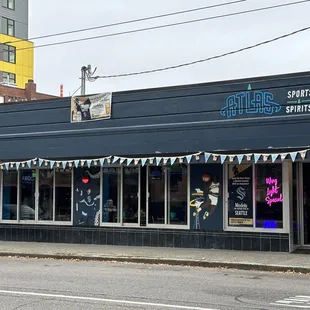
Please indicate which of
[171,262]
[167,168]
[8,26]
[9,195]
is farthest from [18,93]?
[171,262]

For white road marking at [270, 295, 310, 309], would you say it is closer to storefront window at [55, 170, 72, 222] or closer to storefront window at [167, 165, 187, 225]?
storefront window at [167, 165, 187, 225]

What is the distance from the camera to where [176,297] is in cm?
898

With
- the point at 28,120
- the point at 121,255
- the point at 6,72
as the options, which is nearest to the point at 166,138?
the point at 121,255

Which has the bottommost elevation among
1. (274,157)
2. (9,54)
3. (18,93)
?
(274,157)

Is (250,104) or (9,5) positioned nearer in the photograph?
(250,104)

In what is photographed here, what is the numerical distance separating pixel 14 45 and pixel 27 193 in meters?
48.7

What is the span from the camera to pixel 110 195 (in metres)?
17.7

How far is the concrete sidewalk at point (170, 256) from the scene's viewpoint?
42.3ft

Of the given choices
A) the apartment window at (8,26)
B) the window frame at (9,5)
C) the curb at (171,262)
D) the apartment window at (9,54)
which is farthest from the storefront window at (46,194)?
the window frame at (9,5)

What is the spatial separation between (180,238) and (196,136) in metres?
3.00

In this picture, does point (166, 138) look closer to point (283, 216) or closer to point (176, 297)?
point (283, 216)

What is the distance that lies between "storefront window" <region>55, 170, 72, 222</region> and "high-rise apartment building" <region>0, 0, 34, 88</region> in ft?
152

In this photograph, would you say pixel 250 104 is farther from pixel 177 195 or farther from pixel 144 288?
pixel 144 288

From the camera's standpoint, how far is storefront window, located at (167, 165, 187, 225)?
54.0 ft
